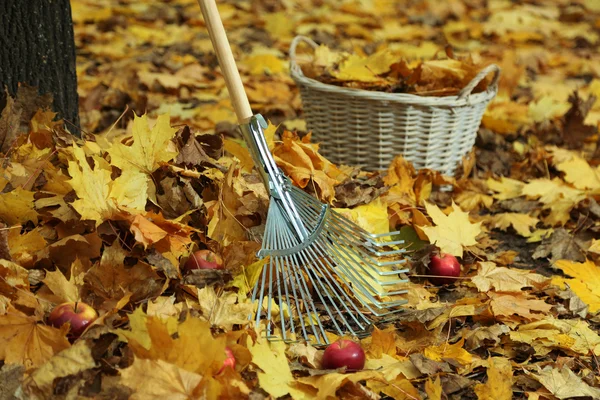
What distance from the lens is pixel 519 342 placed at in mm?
1889

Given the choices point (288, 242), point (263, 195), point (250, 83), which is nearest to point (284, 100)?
point (250, 83)

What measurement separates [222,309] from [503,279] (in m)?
0.85

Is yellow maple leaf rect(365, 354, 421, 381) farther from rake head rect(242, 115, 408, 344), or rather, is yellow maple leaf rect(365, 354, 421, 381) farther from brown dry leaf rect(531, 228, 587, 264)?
brown dry leaf rect(531, 228, 587, 264)

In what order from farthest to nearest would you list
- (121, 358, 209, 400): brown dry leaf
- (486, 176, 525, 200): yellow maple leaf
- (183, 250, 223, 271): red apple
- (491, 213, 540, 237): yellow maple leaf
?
(486, 176, 525, 200): yellow maple leaf → (491, 213, 540, 237): yellow maple leaf → (183, 250, 223, 271): red apple → (121, 358, 209, 400): brown dry leaf

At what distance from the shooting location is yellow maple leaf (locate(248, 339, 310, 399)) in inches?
61.5

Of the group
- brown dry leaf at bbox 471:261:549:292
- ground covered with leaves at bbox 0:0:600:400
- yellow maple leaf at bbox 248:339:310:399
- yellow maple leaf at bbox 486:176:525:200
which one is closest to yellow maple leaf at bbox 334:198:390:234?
ground covered with leaves at bbox 0:0:600:400

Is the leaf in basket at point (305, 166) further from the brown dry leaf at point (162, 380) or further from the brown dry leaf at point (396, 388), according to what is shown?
the brown dry leaf at point (162, 380)

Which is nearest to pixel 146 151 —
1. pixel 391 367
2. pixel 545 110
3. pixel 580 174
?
pixel 391 367

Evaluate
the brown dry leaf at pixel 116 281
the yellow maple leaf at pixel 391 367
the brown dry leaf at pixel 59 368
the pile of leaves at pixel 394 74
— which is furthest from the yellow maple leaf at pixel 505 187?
the brown dry leaf at pixel 59 368

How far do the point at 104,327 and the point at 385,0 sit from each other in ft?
14.8

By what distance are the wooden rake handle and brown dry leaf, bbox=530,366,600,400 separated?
967 millimetres

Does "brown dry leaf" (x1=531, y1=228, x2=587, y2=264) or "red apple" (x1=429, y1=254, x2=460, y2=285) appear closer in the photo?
"red apple" (x1=429, y1=254, x2=460, y2=285)

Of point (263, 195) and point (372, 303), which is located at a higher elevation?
point (263, 195)

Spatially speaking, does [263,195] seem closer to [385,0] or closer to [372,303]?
[372,303]
